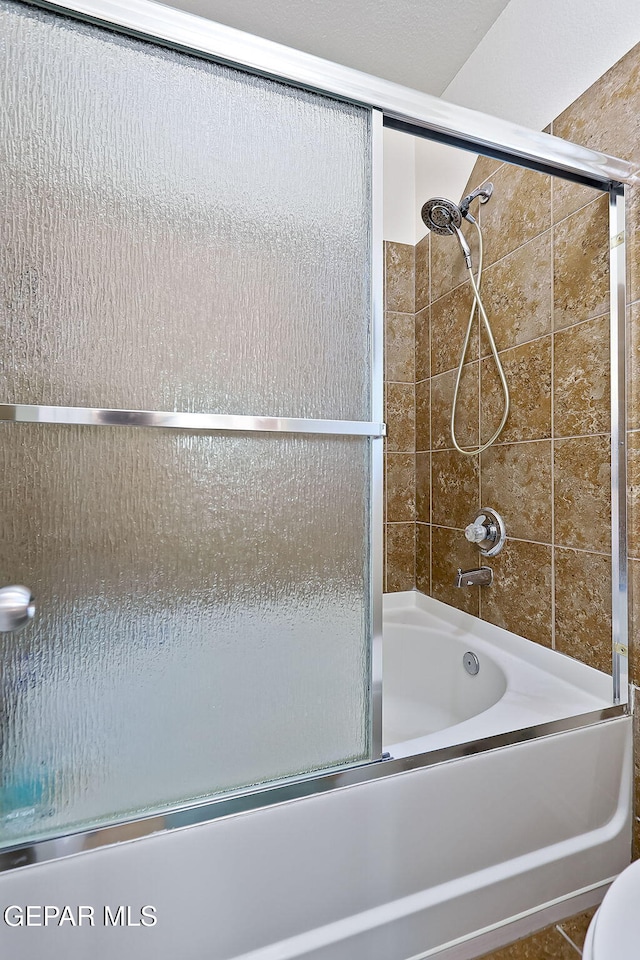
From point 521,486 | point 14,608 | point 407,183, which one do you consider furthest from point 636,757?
point 407,183

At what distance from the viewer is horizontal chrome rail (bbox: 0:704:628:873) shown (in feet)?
2.41

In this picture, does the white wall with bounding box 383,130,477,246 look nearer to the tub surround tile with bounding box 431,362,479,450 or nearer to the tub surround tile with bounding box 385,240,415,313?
the tub surround tile with bounding box 385,240,415,313

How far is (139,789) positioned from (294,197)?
1047 millimetres

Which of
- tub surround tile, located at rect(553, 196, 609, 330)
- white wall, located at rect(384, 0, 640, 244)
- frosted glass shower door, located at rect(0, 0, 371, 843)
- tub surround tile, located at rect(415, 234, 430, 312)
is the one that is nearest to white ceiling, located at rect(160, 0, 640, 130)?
white wall, located at rect(384, 0, 640, 244)

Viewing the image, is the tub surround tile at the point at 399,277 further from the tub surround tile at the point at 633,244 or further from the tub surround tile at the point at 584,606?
the tub surround tile at the point at 584,606

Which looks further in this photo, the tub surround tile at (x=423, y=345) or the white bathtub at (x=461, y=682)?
the tub surround tile at (x=423, y=345)

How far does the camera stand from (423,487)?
6.81ft

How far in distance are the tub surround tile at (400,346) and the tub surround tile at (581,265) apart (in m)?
0.76

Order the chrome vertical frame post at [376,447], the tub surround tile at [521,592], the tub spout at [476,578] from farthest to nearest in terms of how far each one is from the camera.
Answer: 1. the tub spout at [476,578]
2. the tub surround tile at [521,592]
3. the chrome vertical frame post at [376,447]

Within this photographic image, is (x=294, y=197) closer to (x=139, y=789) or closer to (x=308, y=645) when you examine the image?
(x=308, y=645)

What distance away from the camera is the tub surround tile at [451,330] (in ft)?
5.90

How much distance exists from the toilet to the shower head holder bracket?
990 millimetres

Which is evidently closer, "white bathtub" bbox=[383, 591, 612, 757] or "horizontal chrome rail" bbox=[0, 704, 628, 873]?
"horizontal chrome rail" bbox=[0, 704, 628, 873]

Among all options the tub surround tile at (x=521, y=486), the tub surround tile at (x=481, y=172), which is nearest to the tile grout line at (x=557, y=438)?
the tub surround tile at (x=521, y=486)
